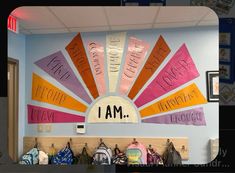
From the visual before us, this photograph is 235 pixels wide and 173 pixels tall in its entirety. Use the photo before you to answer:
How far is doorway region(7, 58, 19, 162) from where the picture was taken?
1154 mm

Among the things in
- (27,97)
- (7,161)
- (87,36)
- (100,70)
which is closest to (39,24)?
(87,36)

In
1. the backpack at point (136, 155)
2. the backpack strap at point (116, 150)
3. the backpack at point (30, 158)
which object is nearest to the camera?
the backpack at point (30, 158)

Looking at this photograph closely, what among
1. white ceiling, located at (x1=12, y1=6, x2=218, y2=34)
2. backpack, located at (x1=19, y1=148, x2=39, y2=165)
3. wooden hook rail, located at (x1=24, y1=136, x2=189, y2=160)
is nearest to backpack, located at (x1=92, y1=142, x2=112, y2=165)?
wooden hook rail, located at (x1=24, y1=136, x2=189, y2=160)

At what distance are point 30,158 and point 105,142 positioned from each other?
405 mm

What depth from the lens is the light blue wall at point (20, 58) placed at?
1.18 m

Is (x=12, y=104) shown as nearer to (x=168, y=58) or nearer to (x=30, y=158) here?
(x=30, y=158)

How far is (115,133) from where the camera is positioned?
60.1 inches

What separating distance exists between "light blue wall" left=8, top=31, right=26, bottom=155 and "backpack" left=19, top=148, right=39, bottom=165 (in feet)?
0.14

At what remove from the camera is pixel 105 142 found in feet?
4.83

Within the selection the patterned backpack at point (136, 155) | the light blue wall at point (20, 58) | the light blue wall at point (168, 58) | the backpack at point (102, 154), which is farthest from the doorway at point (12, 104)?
the patterned backpack at point (136, 155)

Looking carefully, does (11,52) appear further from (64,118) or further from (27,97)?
(64,118)

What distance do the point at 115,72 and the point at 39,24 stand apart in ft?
2.00

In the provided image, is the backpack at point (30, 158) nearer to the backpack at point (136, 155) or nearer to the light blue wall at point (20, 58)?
the light blue wall at point (20, 58)

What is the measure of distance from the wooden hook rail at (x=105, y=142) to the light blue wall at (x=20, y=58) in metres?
0.08
